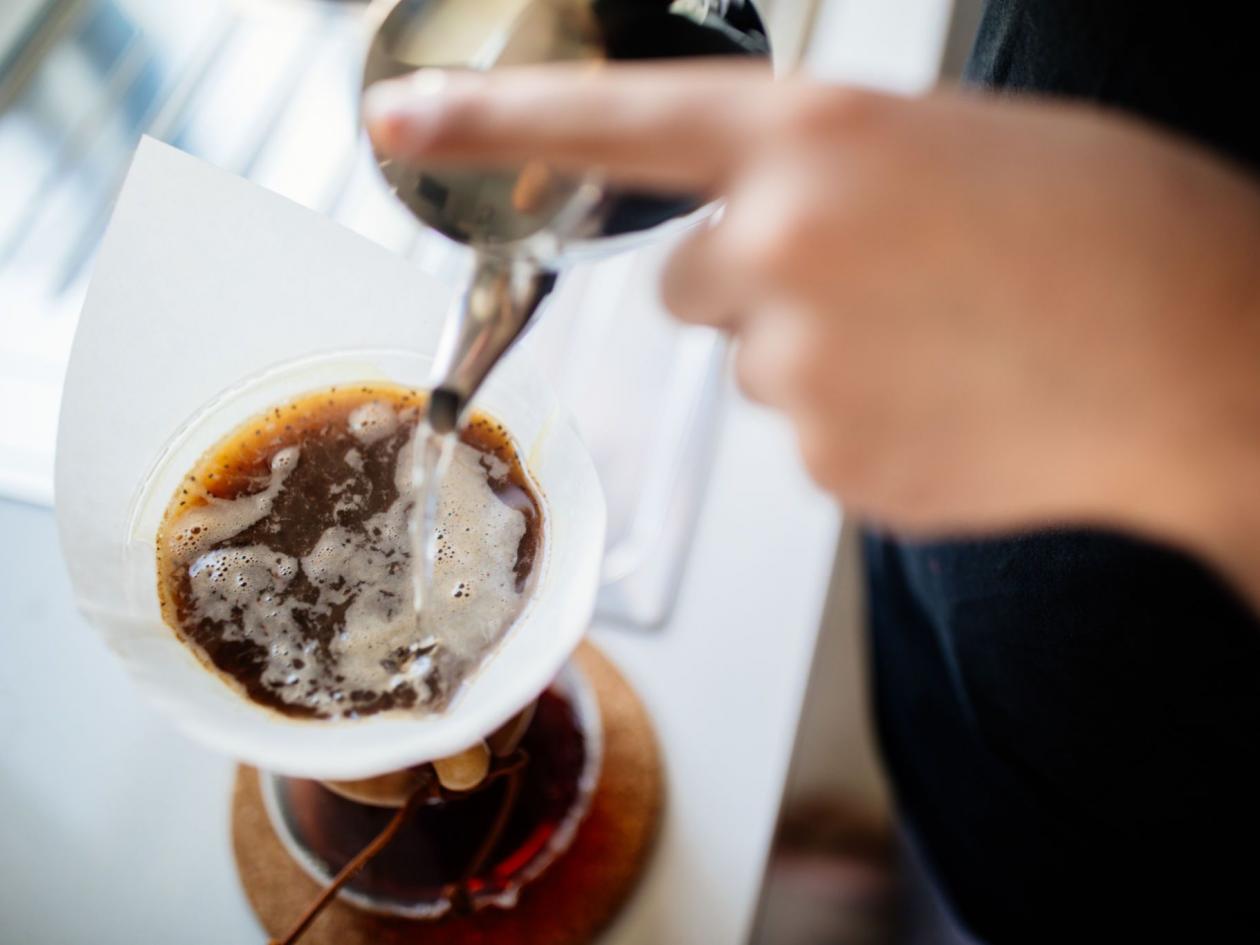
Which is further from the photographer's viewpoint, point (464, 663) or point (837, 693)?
point (837, 693)

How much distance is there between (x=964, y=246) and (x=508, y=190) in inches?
6.5

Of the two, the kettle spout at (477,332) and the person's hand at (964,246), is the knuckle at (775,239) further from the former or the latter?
the kettle spout at (477,332)

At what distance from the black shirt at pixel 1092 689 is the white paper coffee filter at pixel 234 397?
27cm

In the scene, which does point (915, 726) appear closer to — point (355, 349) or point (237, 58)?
point (355, 349)

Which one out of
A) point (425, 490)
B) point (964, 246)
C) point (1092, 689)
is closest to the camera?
point (964, 246)

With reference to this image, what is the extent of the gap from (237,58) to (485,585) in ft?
2.03

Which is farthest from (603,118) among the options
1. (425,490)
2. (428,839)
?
(428,839)

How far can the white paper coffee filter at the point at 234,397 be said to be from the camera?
0.41 m

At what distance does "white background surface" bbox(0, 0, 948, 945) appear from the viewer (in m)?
0.57

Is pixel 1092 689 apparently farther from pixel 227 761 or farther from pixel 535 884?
pixel 227 761

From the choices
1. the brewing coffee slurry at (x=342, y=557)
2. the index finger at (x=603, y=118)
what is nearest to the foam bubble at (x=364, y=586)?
the brewing coffee slurry at (x=342, y=557)

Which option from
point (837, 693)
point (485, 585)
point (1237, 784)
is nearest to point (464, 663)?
point (485, 585)

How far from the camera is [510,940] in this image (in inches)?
21.9

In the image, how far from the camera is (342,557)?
48 cm
